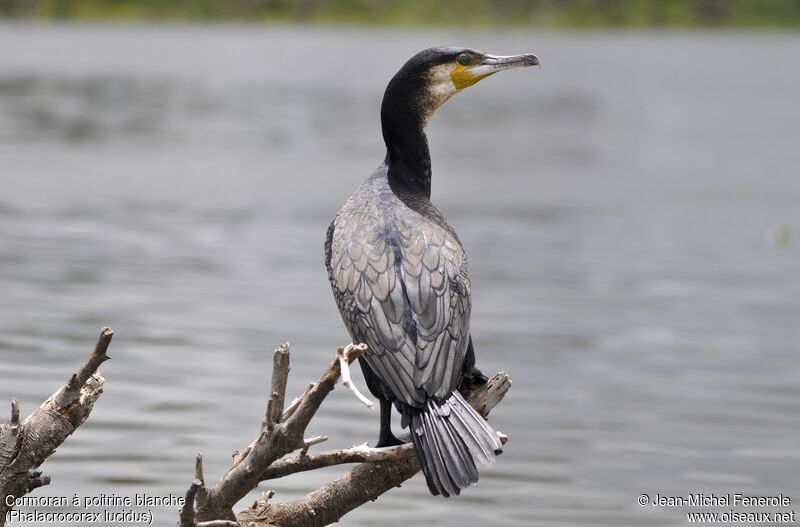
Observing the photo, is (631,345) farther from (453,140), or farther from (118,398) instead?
(453,140)

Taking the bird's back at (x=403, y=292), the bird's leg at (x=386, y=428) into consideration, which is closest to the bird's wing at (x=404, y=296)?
the bird's back at (x=403, y=292)

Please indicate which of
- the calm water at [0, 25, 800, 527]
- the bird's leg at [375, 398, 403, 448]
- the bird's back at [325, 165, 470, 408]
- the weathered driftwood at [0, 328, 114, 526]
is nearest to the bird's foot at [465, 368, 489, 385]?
the bird's back at [325, 165, 470, 408]

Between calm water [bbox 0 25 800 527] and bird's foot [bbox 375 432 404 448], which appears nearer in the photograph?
bird's foot [bbox 375 432 404 448]

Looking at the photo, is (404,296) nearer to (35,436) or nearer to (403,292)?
(403,292)

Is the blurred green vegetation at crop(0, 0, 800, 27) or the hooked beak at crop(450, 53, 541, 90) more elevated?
the blurred green vegetation at crop(0, 0, 800, 27)

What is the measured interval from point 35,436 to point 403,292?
1559 millimetres

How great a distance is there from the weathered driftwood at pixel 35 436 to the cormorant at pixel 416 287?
3.61 feet

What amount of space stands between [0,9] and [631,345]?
482ft

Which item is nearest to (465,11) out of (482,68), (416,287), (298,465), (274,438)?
(482,68)

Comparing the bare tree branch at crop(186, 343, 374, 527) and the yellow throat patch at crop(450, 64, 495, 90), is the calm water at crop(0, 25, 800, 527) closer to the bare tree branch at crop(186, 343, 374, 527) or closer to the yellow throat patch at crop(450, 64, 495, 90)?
the bare tree branch at crop(186, 343, 374, 527)

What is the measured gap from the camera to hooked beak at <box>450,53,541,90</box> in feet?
20.6

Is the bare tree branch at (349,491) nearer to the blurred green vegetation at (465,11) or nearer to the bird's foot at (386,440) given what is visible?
the bird's foot at (386,440)

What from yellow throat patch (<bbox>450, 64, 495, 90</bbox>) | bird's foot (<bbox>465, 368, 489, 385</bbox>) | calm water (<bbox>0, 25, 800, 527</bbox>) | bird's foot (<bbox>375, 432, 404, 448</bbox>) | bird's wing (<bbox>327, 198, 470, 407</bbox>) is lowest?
calm water (<bbox>0, 25, 800, 527</bbox>)

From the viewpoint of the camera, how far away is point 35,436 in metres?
5.62
